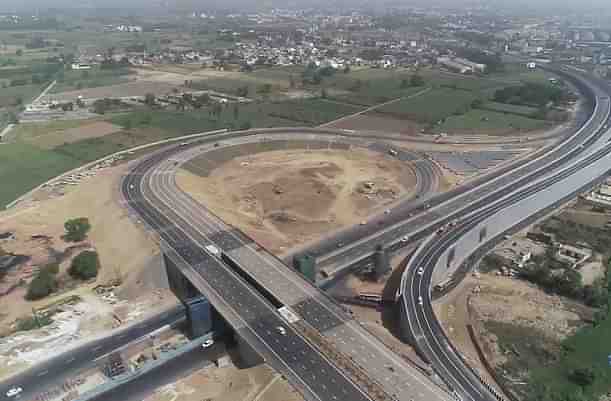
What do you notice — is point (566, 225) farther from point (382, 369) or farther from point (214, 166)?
point (214, 166)

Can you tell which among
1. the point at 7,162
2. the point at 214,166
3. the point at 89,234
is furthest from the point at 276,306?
the point at 7,162

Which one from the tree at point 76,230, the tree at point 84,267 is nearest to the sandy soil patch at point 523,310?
the tree at point 84,267

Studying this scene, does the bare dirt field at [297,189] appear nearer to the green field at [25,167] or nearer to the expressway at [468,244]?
the expressway at [468,244]

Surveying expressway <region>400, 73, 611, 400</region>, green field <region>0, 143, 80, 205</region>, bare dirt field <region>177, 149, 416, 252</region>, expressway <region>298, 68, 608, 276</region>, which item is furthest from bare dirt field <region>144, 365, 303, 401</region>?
green field <region>0, 143, 80, 205</region>

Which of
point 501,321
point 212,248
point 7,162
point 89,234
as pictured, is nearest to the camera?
point 501,321

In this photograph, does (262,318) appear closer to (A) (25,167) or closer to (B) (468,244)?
(B) (468,244)

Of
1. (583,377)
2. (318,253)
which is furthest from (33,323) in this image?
(583,377)

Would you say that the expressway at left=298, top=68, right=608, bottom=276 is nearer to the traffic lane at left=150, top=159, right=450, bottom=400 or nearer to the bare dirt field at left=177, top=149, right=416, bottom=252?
the bare dirt field at left=177, top=149, right=416, bottom=252
